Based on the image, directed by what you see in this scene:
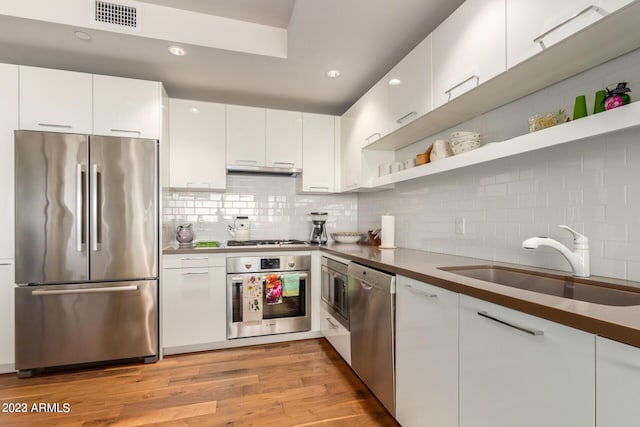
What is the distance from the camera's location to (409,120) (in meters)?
2.03

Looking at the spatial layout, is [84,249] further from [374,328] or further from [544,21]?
[544,21]

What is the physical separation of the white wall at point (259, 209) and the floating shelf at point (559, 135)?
193 centimetres

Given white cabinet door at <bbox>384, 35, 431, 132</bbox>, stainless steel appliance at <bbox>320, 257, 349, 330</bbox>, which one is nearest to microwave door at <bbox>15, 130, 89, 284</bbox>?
stainless steel appliance at <bbox>320, 257, 349, 330</bbox>

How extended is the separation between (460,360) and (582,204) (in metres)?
0.91

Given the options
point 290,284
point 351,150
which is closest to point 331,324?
point 290,284

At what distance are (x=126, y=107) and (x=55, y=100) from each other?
48 centimetres

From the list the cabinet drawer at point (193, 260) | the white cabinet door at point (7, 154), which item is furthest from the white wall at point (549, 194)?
the white cabinet door at point (7, 154)

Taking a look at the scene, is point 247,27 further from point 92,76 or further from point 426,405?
point 426,405

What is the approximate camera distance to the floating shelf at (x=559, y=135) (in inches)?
40.6

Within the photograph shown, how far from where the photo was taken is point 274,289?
2801 mm

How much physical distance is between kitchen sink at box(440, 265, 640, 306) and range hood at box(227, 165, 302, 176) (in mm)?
2088

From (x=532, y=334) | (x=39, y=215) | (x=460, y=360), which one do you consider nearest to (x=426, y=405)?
(x=460, y=360)

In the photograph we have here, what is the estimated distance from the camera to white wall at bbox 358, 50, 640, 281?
4.01 ft

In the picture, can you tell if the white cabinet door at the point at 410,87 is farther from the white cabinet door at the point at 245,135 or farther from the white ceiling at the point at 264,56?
the white cabinet door at the point at 245,135
